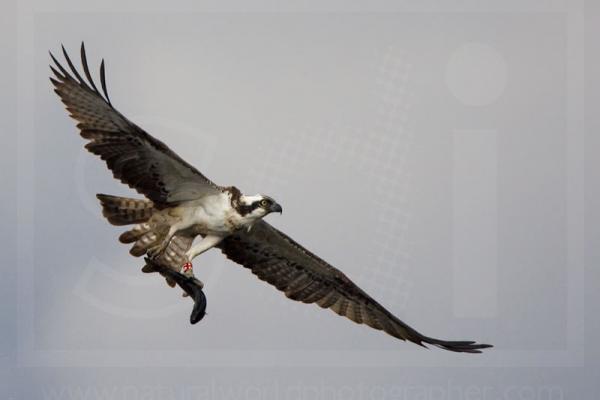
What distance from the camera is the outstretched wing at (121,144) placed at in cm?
1614

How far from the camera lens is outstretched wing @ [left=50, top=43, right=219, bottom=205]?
16.1m

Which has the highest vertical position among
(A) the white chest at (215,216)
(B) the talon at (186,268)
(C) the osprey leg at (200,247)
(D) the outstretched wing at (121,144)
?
(D) the outstretched wing at (121,144)

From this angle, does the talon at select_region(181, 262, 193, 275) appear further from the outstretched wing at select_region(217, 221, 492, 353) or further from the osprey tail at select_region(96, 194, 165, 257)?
the outstretched wing at select_region(217, 221, 492, 353)

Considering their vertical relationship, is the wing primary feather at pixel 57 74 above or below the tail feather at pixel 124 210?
above

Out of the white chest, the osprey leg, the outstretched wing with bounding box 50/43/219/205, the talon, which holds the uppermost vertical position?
the outstretched wing with bounding box 50/43/219/205

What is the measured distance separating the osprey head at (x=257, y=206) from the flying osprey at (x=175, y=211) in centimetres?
1

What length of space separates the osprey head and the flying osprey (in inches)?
0.4

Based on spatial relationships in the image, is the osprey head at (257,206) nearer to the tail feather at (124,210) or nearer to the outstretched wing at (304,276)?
the outstretched wing at (304,276)

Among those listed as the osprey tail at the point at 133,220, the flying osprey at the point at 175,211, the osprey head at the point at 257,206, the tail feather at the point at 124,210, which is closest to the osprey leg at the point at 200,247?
the flying osprey at the point at 175,211

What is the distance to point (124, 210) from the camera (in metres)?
16.8

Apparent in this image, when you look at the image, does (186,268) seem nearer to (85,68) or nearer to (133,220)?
(133,220)

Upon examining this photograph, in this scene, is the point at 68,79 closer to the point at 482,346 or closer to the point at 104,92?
the point at 104,92

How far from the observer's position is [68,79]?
16.2m

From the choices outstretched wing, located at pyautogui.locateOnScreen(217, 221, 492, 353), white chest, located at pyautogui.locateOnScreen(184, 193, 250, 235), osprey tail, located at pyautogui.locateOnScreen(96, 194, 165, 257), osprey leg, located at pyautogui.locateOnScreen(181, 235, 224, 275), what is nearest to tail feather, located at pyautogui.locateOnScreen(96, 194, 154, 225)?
osprey tail, located at pyautogui.locateOnScreen(96, 194, 165, 257)
